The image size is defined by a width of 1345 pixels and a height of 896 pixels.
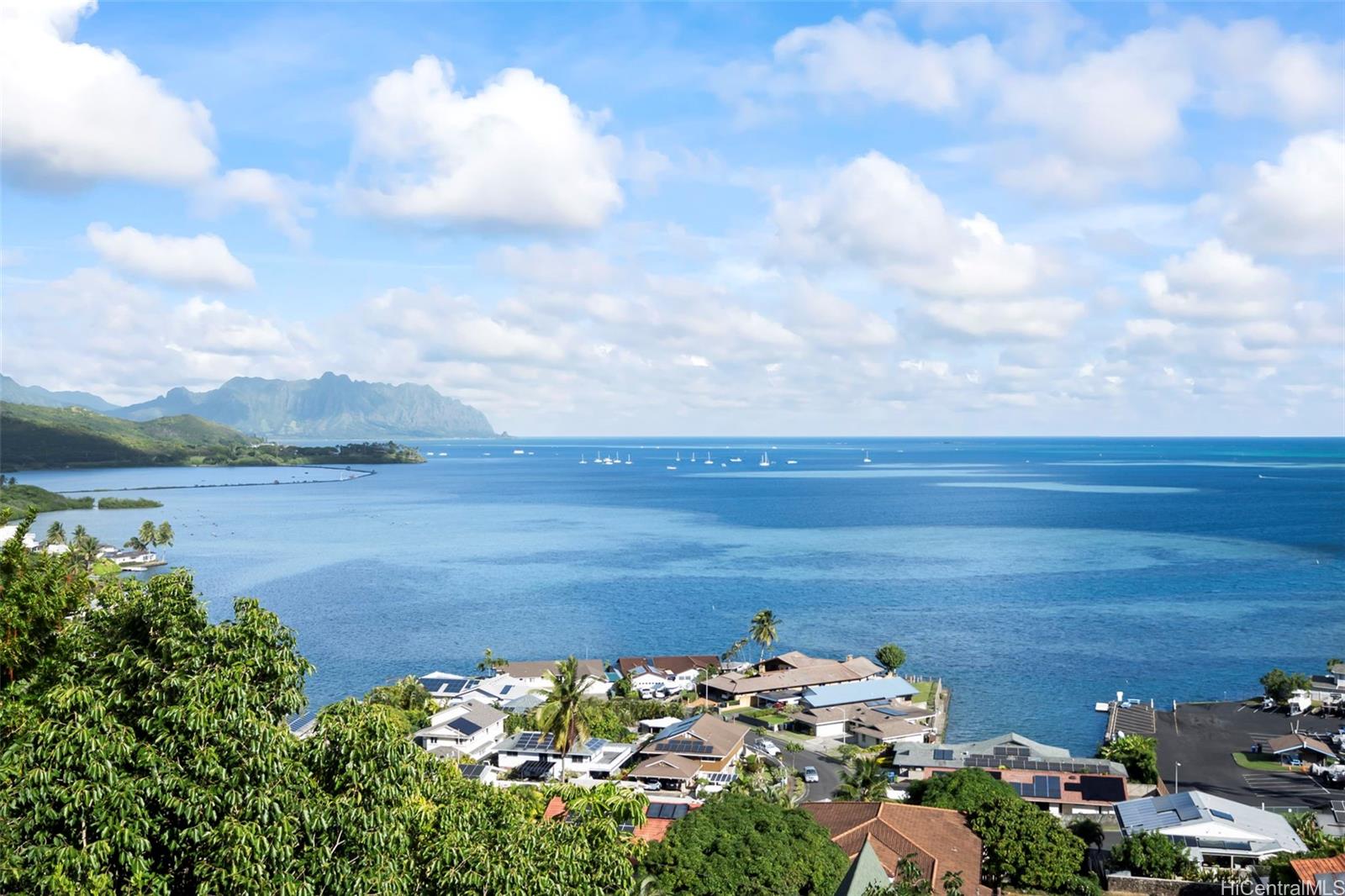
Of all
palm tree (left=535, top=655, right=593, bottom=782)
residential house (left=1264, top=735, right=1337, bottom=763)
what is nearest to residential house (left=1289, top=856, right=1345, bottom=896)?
residential house (left=1264, top=735, right=1337, bottom=763)

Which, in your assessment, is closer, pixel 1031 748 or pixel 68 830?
pixel 68 830

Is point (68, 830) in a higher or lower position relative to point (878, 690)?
higher

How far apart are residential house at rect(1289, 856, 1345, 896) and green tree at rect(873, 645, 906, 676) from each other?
108 feet

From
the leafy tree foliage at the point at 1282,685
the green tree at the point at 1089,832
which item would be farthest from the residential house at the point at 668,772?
the leafy tree foliage at the point at 1282,685

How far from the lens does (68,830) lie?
28.7 ft

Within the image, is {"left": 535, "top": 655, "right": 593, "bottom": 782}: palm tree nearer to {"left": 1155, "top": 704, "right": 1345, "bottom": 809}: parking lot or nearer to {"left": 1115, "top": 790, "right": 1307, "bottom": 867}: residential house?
{"left": 1115, "top": 790, "right": 1307, "bottom": 867}: residential house

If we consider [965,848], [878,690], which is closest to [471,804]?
[965,848]

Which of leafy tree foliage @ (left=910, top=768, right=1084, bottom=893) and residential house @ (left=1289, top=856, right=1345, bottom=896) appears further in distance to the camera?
leafy tree foliage @ (left=910, top=768, right=1084, bottom=893)

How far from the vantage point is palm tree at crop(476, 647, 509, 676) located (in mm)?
58291

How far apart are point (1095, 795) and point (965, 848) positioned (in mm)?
10833

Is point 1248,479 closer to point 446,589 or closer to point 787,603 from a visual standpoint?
point 787,603

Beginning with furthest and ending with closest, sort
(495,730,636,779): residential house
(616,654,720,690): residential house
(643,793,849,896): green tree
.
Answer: (616,654,720,690): residential house
(495,730,636,779): residential house
(643,793,849,896): green tree

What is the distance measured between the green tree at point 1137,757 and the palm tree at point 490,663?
112 feet

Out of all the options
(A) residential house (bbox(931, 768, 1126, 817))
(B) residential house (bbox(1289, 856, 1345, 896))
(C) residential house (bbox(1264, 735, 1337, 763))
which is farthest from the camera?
(C) residential house (bbox(1264, 735, 1337, 763))
